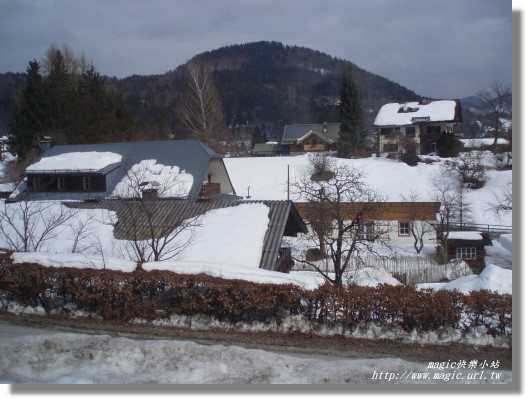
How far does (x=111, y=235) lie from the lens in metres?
11.0

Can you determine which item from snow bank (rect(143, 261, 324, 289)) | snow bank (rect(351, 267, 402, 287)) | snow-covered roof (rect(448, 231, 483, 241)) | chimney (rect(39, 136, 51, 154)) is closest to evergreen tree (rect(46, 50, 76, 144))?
chimney (rect(39, 136, 51, 154))

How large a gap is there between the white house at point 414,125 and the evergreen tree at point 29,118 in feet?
87.4

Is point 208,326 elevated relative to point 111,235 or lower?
lower

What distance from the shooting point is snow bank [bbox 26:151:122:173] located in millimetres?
20909

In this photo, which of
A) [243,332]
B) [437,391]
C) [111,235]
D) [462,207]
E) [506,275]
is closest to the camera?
[437,391]

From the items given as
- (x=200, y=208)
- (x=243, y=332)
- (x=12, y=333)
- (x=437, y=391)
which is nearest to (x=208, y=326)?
(x=243, y=332)

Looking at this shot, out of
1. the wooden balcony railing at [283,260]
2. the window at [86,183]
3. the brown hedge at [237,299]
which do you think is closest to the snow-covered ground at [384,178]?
the window at [86,183]

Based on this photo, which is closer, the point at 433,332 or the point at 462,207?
the point at 433,332

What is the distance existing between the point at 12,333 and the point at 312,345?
4616 mm

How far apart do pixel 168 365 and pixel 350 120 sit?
3655 cm

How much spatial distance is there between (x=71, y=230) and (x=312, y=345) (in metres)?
7.87

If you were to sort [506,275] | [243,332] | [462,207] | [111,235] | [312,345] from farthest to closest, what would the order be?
[462,207]
[111,235]
[506,275]
[243,332]
[312,345]

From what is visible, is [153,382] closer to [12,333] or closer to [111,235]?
[12,333]

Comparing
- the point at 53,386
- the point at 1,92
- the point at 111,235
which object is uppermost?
the point at 1,92
